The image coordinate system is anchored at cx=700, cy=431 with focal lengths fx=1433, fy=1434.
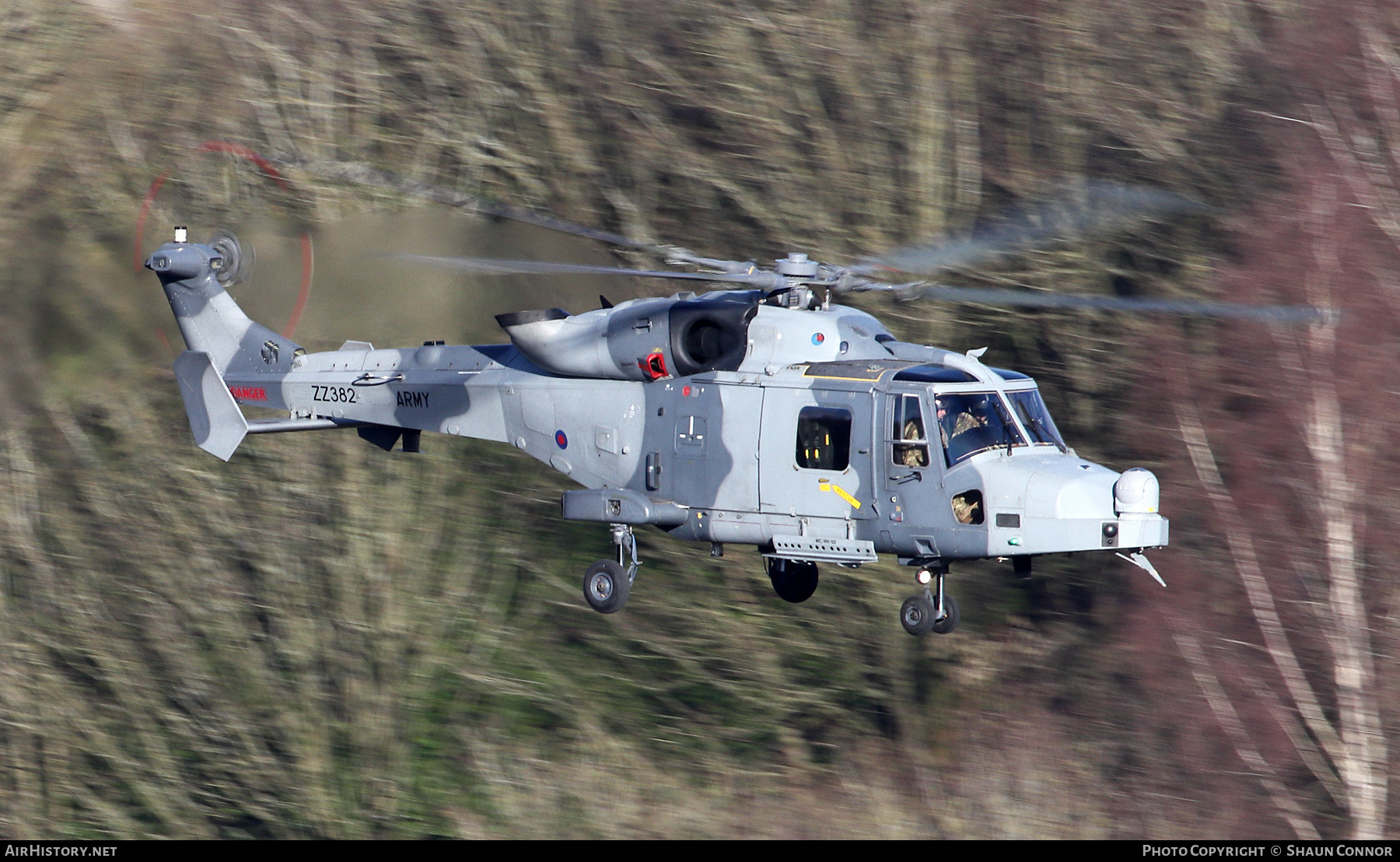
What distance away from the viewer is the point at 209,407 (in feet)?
41.1

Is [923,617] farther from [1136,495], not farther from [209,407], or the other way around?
[209,407]

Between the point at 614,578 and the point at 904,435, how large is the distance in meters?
2.71

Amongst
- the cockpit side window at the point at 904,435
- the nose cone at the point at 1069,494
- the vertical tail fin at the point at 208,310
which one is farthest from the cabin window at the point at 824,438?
the vertical tail fin at the point at 208,310

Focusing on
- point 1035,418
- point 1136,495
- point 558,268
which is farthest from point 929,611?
point 558,268

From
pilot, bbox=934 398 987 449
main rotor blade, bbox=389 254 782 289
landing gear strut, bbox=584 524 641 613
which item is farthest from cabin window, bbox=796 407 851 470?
landing gear strut, bbox=584 524 641 613

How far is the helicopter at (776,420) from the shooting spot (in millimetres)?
9539

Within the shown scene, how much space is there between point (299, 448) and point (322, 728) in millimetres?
3904

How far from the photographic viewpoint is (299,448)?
65.9 ft

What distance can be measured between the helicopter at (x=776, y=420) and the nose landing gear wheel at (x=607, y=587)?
2 cm

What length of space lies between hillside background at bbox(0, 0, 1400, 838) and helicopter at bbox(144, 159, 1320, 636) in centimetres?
216

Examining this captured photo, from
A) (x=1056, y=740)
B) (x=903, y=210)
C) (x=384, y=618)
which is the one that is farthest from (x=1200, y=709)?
(x=384, y=618)

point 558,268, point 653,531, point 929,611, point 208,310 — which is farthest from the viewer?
point 653,531

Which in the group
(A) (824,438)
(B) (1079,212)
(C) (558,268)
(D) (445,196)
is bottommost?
(B) (1079,212)

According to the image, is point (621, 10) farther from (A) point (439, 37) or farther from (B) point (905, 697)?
(B) point (905, 697)
